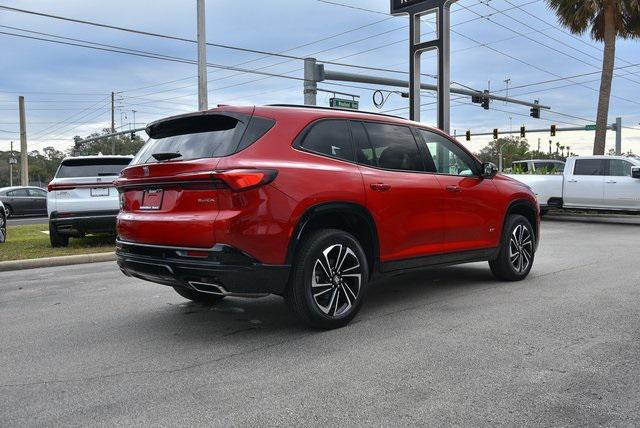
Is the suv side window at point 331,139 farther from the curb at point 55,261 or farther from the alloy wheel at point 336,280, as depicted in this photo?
the curb at point 55,261

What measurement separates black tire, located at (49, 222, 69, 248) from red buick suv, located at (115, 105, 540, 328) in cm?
591

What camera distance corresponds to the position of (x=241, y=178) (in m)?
4.10

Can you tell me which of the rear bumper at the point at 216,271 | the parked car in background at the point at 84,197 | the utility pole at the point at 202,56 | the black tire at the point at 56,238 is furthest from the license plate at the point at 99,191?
the utility pole at the point at 202,56

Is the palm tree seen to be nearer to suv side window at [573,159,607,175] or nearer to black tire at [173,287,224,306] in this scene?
suv side window at [573,159,607,175]

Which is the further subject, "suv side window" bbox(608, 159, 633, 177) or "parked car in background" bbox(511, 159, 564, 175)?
"parked car in background" bbox(511, 159, 564, 175)

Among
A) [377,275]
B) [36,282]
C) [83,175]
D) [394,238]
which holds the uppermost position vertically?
[83,175]

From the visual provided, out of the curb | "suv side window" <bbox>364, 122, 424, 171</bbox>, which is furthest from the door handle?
the curb

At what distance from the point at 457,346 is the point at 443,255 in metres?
1.64

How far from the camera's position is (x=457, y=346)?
4242 mm

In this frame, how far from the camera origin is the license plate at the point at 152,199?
14.8ft

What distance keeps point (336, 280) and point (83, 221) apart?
22.6ft

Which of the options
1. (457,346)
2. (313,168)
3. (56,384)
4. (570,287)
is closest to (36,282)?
(56,384)

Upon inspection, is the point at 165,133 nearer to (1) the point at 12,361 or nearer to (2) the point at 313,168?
(2) the point at 313,168

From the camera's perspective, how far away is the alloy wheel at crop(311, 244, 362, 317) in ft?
15.0
